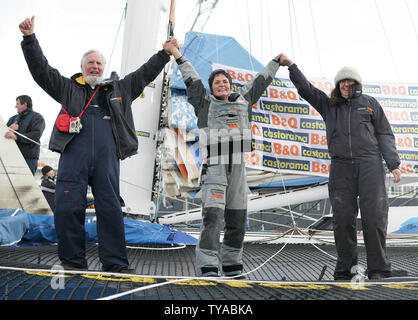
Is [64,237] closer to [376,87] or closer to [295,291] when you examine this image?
[295,291]

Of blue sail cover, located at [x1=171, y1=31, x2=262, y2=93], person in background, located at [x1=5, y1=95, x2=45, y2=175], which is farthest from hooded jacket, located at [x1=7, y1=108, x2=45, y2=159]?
blue sail cover, located at [x1=171, y1=31, x2=262, y2=93]

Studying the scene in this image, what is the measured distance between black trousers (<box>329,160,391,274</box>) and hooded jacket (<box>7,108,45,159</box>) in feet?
12.4

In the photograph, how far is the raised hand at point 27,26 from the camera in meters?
2.25

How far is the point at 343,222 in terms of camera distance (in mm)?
2674

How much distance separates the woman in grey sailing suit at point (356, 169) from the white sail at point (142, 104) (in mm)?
2808

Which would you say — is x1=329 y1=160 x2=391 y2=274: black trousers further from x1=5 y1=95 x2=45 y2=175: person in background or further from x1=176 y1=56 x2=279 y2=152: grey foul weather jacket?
x1=5 y1=95 x2=45 y2=175: person in background

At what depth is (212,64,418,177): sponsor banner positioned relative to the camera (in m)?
4.84

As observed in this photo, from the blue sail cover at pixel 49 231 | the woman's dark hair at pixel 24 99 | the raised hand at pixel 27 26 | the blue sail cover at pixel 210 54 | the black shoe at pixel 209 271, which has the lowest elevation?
the black shoe at pixel 209 271

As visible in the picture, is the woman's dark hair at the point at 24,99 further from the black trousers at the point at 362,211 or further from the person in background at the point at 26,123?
the black trousers at the point at 362,211

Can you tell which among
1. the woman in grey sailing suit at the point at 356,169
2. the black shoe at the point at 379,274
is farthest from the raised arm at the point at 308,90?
the black shoe at the point at 379,274

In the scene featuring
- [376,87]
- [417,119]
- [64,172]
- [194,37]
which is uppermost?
[194,37]

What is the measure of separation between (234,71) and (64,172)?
10.5 feet

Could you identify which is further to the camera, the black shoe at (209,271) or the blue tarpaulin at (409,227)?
the blue tarpaulin at (409,227)

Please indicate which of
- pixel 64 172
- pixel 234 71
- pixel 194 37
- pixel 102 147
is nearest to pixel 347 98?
pixel 102 147
